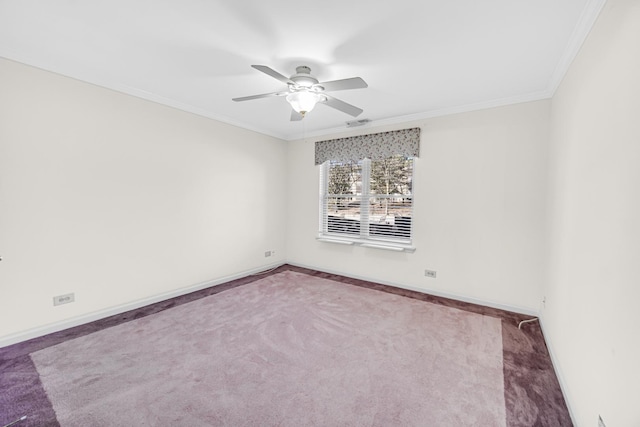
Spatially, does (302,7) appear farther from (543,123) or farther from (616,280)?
(543,123)

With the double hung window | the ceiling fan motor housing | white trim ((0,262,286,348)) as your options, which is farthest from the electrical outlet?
the double hung window

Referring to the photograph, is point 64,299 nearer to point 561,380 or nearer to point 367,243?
point 367,243

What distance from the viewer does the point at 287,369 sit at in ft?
6.95

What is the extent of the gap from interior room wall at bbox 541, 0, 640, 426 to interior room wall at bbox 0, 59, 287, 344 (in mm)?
3969

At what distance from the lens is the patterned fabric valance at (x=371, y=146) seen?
3.84 metres

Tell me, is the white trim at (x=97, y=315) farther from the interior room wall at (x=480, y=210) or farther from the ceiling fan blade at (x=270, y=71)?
the ceiling fan blade at (x=270, y=71)

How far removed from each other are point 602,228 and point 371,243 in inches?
116

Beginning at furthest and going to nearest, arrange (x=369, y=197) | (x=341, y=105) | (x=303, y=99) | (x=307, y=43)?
(x=369, y=197) < (x=341, y=105) < (x=303, y=99) < (x=307, y=43)

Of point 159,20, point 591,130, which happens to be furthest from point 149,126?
point 591,130

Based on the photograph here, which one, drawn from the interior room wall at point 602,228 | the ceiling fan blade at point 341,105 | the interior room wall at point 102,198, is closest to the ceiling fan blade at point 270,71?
the ceiling fan blade at point 341,105

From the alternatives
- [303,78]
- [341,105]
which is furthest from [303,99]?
[341,105]

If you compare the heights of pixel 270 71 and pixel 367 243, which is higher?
pixel 270 71

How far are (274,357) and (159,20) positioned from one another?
8.72 feet

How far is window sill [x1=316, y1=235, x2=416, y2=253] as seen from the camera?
394cm
